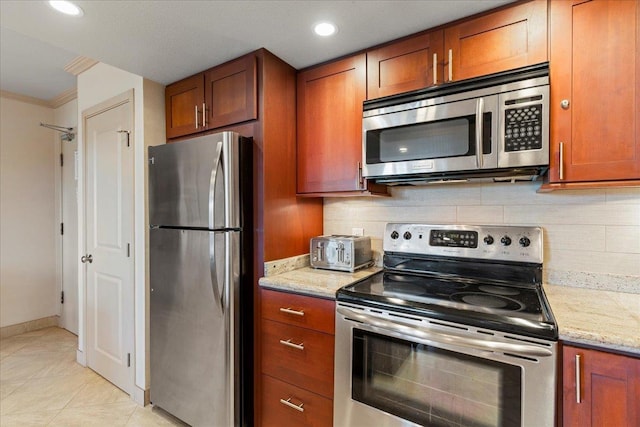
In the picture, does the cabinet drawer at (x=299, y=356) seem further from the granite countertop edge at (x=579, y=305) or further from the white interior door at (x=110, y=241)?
the white interior door at (x=110, y=241)

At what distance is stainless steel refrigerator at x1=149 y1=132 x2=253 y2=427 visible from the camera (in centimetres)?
167

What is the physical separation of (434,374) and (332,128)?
4.54 feet

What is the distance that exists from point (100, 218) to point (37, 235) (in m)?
1.72

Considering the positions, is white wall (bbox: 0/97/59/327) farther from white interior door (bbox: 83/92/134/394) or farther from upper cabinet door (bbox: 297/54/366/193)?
upper cabinet door (bbox: 297/54/366/193)

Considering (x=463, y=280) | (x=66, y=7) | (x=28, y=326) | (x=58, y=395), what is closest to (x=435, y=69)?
(x=463, y=280)

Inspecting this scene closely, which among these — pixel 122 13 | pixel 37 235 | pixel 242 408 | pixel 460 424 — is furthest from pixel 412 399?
pixel 37 235

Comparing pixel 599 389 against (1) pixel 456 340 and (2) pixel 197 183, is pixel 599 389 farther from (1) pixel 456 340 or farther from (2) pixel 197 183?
(2) pixel 197 183

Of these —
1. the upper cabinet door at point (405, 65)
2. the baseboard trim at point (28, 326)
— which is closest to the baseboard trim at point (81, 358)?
the baseboard trim at point (28, 326)

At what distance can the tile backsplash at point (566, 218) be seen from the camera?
4.61 feet

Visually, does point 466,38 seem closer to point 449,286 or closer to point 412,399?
point 449,286

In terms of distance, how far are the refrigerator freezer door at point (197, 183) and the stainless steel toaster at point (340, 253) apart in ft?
1.73

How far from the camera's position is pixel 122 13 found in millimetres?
1429

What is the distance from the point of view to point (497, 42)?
141 cm

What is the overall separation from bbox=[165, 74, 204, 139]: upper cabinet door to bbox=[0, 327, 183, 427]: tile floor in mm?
1910
